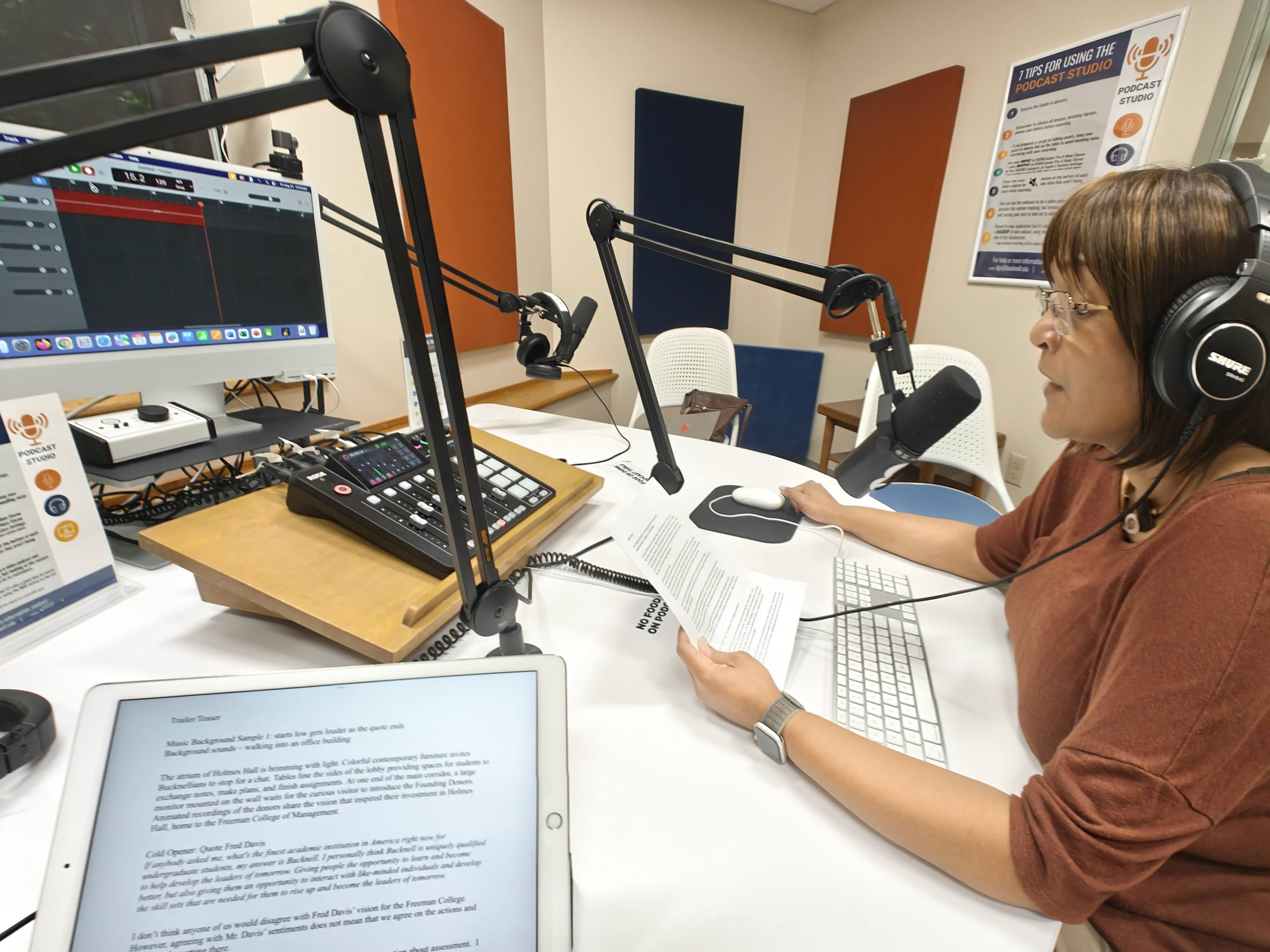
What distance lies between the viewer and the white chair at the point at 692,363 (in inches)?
89.5

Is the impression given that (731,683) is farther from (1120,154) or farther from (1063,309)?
(1120,154)

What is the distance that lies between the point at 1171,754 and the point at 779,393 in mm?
2909

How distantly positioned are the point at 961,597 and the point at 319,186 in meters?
1.88

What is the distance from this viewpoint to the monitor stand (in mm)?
1048

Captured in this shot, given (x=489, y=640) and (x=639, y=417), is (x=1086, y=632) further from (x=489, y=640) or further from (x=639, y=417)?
(x=639, y=417)

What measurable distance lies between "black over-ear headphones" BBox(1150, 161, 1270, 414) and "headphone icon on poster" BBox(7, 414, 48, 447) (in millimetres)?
1210

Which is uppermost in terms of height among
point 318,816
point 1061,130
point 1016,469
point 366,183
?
point 1061,130

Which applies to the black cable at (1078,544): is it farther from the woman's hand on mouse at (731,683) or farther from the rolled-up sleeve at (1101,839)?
the rolled-up sleeve at (1101,839)

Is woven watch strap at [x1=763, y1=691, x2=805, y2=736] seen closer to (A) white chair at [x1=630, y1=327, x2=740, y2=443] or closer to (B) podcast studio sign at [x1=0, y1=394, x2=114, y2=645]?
(B) podcast studio sign at [x1=0, y1=394, x2=114, y2=645]

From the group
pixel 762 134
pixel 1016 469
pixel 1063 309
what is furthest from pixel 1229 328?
pixel 762 134

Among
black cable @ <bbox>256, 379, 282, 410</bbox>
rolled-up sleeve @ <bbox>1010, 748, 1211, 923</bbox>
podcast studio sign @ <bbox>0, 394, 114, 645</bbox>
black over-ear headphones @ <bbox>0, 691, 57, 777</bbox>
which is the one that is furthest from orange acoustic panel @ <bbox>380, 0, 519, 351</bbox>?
rolled-up sleeve @ <bbox>1010, 748, 1211, 923</bbox>

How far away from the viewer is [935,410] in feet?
1.85

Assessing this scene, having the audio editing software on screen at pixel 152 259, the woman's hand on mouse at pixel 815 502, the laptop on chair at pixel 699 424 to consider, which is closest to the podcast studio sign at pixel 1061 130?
the laptop on chair at pixel 699 424

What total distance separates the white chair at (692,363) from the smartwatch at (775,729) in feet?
5.76
